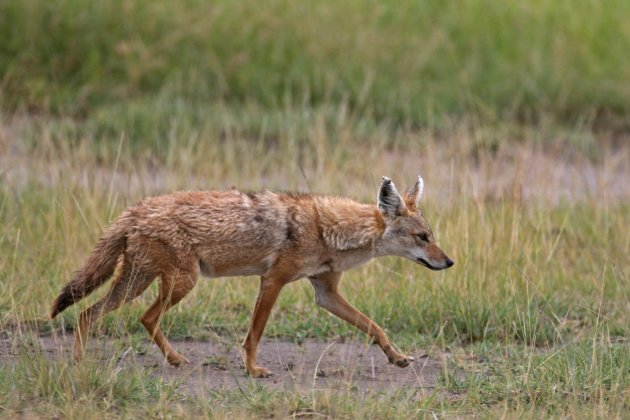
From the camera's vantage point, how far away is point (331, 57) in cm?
1361

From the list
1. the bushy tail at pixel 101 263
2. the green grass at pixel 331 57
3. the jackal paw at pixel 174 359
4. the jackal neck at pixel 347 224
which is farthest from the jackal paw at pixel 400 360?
the green grass at pixel 331 57

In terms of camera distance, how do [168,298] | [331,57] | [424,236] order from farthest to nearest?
[331,57] < [424,236] < [168,298]

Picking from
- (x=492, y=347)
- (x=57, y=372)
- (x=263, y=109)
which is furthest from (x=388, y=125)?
(x=57, y=372)

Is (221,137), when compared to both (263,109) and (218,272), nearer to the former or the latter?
(263,109)

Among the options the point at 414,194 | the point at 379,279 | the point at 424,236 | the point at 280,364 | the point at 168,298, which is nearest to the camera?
the point at 168,298

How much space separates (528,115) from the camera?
536 inches

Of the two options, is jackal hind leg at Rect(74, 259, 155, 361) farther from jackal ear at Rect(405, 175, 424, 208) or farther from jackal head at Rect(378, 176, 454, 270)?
jackal ear at Rect(405, 175, 424, 208)

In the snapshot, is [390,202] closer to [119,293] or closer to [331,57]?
[119,293]

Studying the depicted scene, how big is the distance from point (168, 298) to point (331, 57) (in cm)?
763

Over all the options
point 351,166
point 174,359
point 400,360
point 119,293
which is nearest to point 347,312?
point 400,360

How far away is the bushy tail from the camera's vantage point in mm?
6398

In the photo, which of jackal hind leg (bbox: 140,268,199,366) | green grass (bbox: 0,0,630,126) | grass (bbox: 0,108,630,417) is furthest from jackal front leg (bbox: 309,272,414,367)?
green grass (bbox: 0,0,630,126)

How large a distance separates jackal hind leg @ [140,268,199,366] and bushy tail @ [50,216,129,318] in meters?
0.29

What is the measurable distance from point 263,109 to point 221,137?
0.76 m
